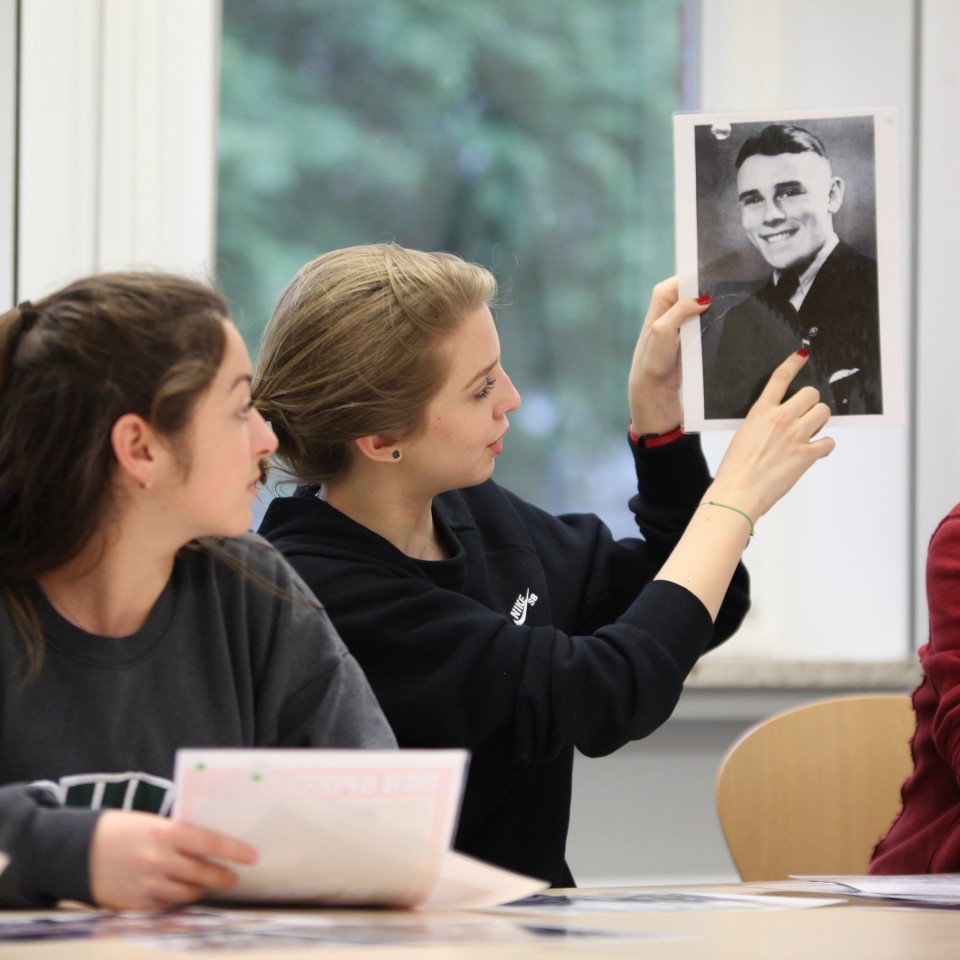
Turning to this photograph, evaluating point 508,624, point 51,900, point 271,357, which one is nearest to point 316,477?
point 271,357

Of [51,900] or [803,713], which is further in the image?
[803,713]

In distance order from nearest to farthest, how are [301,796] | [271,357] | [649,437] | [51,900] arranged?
[301,796] → [51,900] → [271,357] → [649,437]

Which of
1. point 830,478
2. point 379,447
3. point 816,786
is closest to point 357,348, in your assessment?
point 379,447

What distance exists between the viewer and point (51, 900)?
0.92 m

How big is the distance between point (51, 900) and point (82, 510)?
34cm

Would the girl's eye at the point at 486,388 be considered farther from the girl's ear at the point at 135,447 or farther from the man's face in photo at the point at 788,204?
the girl's ear at the point at 135,447

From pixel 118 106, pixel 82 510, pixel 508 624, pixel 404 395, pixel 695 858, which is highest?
pixel 118 106

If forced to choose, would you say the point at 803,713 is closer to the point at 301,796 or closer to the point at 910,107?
the point at 301,796

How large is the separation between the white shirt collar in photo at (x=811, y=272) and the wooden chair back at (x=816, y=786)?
57 cm

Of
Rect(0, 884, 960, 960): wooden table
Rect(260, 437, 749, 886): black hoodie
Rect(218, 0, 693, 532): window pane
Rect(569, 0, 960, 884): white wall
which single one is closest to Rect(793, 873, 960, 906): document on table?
Rect(0, 884, 960, 960): wooden table

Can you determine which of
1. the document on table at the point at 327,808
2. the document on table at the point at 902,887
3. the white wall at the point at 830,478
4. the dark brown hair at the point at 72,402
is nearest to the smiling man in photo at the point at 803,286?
the document on table at the point at 902,887

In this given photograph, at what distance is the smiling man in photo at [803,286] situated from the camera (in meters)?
1.42

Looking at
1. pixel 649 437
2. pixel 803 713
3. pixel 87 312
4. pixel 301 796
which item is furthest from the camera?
pixel 803 713

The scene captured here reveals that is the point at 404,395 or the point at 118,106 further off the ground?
the point at 118,106
